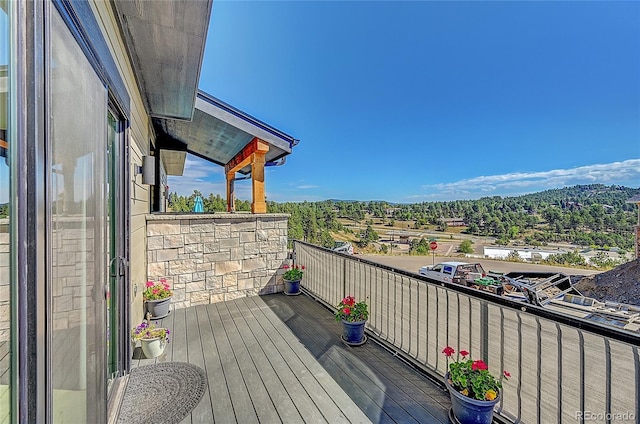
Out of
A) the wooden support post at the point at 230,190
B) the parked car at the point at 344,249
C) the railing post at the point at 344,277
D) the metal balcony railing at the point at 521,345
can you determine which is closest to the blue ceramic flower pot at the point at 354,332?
the metal balcony railing at the point at 521,345

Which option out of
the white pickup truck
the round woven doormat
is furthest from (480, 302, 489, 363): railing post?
the white pickup truck

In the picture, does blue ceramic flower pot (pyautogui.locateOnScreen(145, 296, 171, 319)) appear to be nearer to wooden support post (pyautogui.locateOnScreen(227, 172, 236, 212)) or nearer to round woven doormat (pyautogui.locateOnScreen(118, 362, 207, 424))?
round woven doormat (pyautogui.locateOnScreen(118, 362, 207, 424))

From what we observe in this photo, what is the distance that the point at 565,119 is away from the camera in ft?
107

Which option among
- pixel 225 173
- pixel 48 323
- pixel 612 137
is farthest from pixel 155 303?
pixel 612 137

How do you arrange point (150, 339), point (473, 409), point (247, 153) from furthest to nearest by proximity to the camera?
point (247, 153)
point (150, 339)
point (473, 409)

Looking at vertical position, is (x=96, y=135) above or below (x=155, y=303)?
above

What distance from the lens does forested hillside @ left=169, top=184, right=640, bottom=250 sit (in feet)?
87.3

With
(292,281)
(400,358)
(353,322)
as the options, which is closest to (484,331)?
(400,358)

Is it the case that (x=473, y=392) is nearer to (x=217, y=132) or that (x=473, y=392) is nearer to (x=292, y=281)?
(x=292, y=281)

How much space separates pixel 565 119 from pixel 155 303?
146 ft

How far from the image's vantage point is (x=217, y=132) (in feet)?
17.5

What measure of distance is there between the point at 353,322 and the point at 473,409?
1.40m

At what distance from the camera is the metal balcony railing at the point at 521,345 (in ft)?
4.83

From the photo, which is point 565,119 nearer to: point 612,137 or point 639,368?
point 612,137
